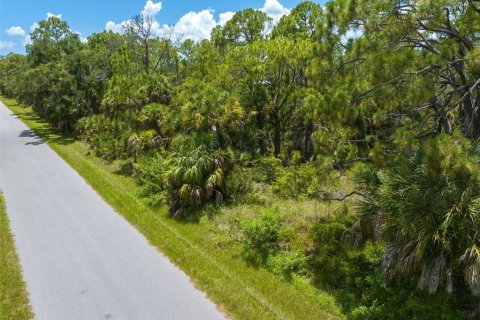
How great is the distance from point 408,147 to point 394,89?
4.32ft

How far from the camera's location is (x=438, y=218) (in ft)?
22.1

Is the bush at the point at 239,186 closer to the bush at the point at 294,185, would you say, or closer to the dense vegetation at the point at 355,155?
the dense vegetation at the point at 355,155

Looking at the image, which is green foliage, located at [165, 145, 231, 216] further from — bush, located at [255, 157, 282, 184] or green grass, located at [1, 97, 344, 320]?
bush, located at [255, 157, 282, 184]

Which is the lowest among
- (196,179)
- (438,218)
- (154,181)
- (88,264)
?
(88,264)

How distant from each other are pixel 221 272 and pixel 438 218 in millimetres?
5131

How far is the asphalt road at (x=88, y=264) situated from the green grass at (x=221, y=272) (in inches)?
12.6

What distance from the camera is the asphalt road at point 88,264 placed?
7816 millimetres

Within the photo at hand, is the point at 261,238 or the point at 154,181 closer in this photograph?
the point at 261,238

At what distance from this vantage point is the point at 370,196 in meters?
8.96

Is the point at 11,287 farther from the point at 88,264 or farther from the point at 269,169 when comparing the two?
the point at 269,169

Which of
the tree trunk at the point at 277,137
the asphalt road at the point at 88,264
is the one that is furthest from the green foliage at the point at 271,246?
the tree trunk at the point at 277,137

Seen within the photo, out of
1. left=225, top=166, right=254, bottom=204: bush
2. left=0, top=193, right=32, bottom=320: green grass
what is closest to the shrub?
left=225, top=166, right=254, bottom=204: bush

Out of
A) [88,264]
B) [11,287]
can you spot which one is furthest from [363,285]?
[11,287]

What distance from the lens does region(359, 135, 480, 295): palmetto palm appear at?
6351mm
